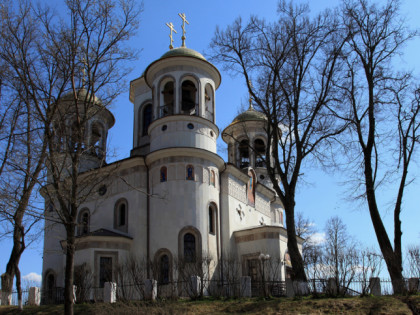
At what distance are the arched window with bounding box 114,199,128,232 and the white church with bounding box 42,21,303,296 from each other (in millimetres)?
53

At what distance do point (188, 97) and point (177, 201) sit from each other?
23.8 feet

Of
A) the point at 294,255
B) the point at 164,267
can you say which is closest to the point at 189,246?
the point at 164,267

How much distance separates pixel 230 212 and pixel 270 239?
8.39 ft

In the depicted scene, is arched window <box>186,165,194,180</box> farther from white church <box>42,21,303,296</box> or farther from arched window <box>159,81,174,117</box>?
arched window <box>159,81,174,117</box>

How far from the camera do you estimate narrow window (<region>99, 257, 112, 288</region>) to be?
859 inches

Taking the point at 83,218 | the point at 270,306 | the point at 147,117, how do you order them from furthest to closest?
the point at 147,117
the point at 83,218
the point at 270,306

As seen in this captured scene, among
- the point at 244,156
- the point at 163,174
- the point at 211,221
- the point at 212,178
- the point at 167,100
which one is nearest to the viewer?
the point at 163,174

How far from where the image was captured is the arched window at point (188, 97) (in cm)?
2652

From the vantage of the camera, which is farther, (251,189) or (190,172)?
(251,189)

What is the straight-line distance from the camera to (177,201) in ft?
75.4

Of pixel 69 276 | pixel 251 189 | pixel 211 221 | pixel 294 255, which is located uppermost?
pixel 251 189

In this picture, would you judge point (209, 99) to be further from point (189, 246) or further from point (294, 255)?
point (294, 255)

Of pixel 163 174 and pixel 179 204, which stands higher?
pixel 163 174

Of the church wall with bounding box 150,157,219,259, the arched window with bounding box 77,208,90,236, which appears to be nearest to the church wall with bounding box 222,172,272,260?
the church wall with bounding box 150,157,219,259
